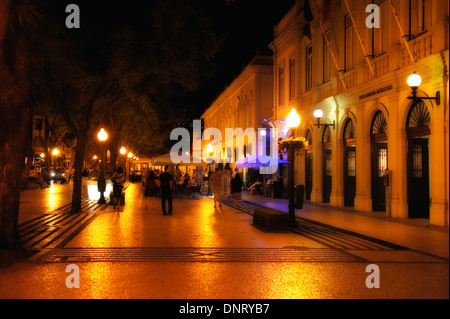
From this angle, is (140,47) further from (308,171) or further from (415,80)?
(308,171)

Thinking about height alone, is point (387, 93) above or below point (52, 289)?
above

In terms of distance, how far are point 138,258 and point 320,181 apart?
17278 millimetres

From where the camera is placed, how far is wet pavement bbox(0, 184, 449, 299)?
639cm

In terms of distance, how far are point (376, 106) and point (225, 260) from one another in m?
12.3

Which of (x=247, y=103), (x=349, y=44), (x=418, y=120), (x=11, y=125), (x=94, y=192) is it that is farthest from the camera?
(x=247, y=103)

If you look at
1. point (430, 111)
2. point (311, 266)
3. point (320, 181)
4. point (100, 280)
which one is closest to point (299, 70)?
point (320, 181)

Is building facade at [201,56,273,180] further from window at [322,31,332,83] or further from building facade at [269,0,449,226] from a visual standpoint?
window at [322,31,332,83]

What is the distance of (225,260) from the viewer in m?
8.66

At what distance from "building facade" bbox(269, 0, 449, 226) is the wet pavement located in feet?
8.69

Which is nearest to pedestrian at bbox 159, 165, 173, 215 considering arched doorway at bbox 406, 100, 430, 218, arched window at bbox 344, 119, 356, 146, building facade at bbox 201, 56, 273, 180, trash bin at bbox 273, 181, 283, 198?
arched doorway at bbox 406, 100, 430, 218

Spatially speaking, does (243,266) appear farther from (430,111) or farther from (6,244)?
(430,111)

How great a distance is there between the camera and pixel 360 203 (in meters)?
19.8

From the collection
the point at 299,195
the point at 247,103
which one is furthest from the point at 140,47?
the point at 247,103

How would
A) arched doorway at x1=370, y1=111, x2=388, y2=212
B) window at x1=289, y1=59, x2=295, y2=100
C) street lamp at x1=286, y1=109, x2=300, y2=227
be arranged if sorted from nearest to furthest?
street lamp at x1=286, y1=109, x2=300, y2=227 < arched doorway at x1=370, y1=111, x2=388, y2=212 < window at x1=289, y1=59, x2=295, y2=100
